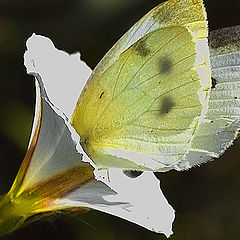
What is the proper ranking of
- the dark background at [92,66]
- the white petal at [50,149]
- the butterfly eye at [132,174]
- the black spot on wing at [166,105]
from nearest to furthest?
the white petal at [50,149] → the black spot on wing at [166,105] → the butterfly eye at [132,174] → the dark background at [92,66]

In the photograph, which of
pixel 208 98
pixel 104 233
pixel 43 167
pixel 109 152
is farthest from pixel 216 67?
pixel 104 233

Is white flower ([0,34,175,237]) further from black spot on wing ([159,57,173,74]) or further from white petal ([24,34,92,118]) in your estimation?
black spot on wing ([159,57,173,74])

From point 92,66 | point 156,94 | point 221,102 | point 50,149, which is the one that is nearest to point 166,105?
point 156,94

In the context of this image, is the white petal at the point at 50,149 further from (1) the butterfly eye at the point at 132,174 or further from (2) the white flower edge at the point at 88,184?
(1) the butterfly eye at the point at 132,174

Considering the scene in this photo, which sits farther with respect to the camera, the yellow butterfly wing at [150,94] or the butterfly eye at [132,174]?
the butterfly eye at [132,174]

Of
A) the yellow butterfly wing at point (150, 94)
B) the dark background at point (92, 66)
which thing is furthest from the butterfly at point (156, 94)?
the dark background at point (92, 66)
